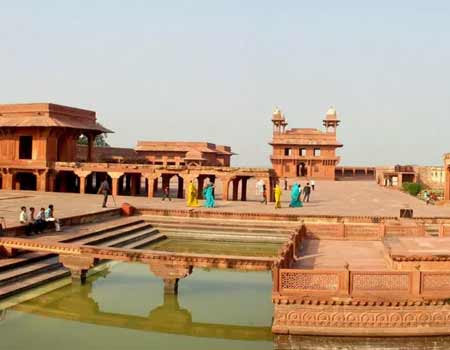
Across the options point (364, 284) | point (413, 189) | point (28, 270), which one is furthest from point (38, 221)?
point (413, 189)

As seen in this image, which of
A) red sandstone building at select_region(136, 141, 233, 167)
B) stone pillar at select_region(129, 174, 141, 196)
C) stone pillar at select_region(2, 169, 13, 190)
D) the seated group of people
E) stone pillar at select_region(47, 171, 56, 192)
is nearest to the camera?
the seated group of people

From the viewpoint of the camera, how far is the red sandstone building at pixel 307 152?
5731 cm

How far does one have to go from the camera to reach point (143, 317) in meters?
10.2

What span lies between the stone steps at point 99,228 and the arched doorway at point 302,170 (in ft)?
135

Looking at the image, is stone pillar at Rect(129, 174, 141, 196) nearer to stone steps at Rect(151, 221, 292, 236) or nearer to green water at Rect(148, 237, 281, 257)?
stone steps at Rect(151, 221, 292, 236)

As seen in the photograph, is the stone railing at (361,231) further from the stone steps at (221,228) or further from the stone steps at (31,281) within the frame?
the stone steps at (31,281)

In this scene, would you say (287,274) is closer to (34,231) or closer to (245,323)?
(245,323)

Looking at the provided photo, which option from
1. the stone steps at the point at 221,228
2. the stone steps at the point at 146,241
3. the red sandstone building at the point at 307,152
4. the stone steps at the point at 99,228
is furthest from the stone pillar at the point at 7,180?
the red sandstone building at the point at 307,152

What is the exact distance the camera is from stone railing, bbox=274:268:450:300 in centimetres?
848

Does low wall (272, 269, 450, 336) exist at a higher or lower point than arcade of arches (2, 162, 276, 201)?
lower

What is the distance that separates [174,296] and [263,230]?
769 cm

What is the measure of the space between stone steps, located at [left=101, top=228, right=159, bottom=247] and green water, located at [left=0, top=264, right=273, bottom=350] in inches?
98.7

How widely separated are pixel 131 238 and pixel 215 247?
2788mm

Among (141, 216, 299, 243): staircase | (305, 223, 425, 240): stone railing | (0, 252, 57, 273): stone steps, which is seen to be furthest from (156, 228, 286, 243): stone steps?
(0, 252, 57, 273): stone steps
